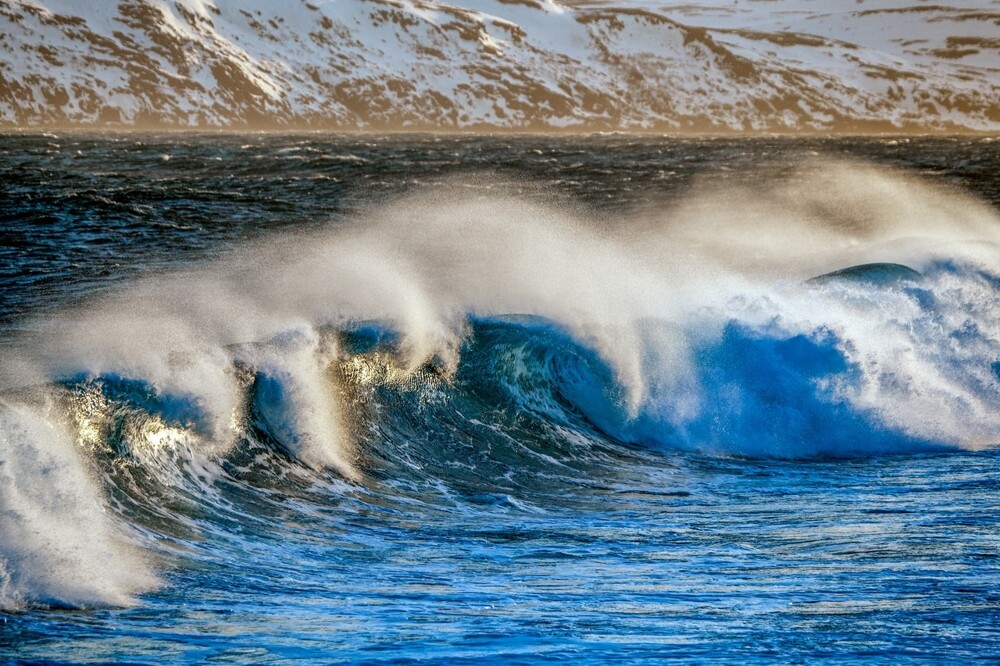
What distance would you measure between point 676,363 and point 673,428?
3.93 ft

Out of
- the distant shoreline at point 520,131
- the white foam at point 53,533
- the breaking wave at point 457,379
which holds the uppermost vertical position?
the distant shoreline at point 520,131

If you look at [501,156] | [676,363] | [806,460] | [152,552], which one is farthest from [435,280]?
[501,156]

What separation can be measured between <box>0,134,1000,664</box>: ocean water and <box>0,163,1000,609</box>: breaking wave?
4cm

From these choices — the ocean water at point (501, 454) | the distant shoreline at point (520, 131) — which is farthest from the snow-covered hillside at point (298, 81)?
the ocean water at point (501, 454)

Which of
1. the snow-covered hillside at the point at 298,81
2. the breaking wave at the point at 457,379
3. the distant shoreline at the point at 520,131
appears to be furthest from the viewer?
the snow-covered hillside at the point at 298,81

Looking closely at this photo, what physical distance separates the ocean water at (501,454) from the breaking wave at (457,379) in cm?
4

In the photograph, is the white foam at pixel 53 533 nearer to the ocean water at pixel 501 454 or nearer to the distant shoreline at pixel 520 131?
the ocean water at pixel 501 454

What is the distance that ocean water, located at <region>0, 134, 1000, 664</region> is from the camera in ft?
22.4

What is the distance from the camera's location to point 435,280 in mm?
17281

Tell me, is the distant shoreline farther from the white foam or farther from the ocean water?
the white foam

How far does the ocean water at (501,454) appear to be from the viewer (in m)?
6.82

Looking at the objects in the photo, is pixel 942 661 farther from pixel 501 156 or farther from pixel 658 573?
pixel 501 156

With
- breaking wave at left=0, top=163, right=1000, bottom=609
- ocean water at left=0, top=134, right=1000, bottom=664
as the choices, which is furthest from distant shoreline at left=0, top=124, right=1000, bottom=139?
breaking wave at left=0, top=163, right=1000, bottom=609

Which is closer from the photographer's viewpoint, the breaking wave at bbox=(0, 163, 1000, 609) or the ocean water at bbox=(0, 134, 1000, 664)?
the ocean water at bbox=(0, 134, 1000, 664)
